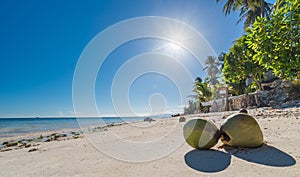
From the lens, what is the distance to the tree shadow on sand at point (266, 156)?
2.66 m

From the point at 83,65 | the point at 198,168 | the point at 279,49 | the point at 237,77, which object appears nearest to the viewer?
the point at 198,168

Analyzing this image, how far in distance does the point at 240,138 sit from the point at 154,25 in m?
5.25

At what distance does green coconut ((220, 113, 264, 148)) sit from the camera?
3.32m

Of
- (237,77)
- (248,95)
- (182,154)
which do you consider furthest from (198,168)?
(237,77)

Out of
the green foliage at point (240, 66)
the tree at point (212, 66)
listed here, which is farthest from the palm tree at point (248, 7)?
the tree at point (212, 66)

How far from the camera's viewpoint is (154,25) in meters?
7.21

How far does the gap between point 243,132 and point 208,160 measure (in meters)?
0.83

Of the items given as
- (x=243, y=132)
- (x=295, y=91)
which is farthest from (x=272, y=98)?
(x=243, y=132)

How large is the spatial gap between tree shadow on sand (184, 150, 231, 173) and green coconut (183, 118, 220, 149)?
14cm

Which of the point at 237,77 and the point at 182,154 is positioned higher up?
the point at 237,77

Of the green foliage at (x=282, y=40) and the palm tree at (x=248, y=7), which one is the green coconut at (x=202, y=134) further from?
the palm tree at (x=248, y=7)

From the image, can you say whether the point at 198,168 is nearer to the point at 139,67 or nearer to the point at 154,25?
the point at 139,67

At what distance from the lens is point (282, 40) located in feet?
15.7

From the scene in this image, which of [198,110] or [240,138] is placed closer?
[240,138]
